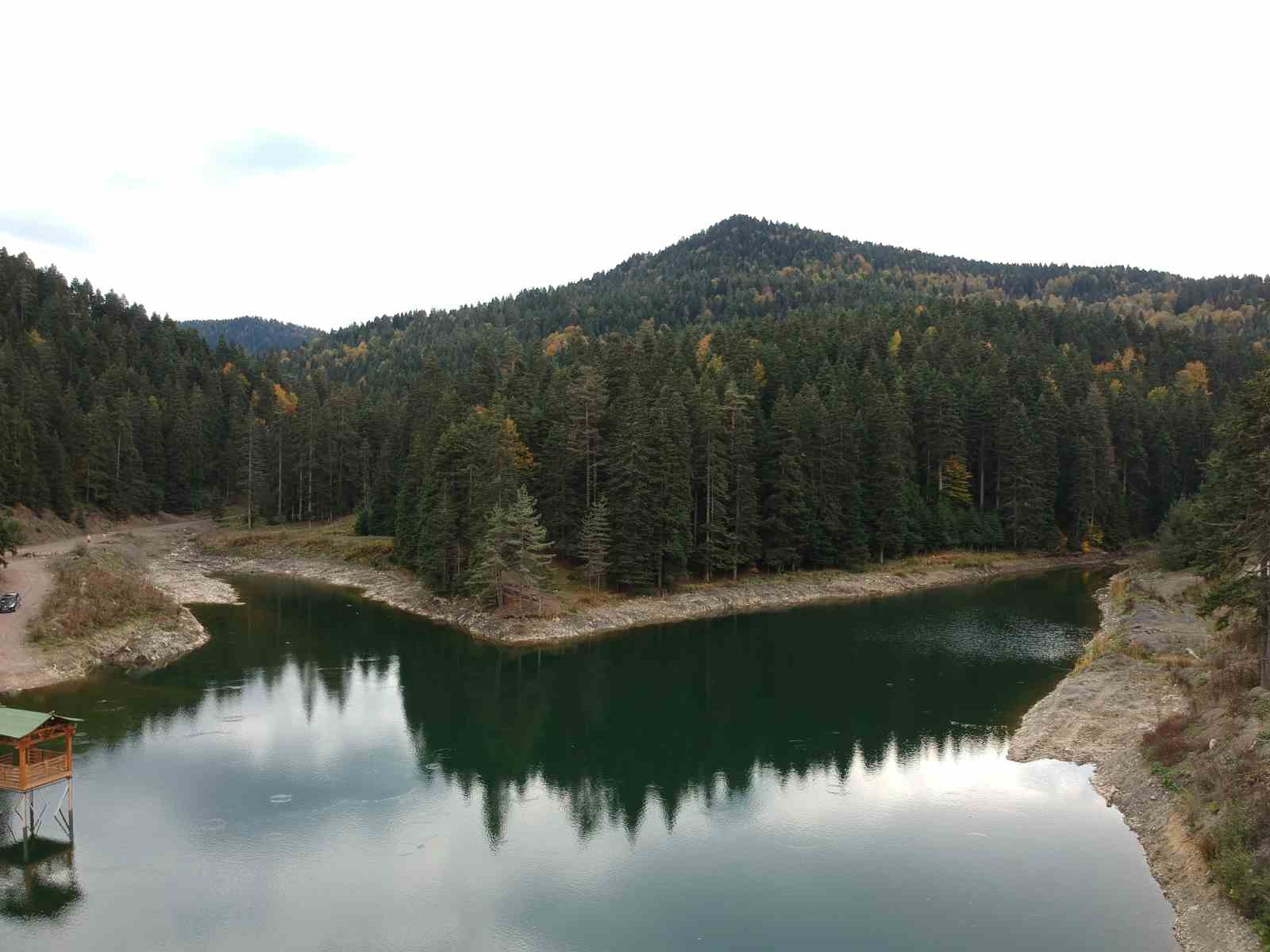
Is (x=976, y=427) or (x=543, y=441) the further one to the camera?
(x=976, y=427)

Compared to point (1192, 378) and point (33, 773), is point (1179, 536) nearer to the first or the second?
point (1192, 378)

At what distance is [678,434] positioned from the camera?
6269 centimetres

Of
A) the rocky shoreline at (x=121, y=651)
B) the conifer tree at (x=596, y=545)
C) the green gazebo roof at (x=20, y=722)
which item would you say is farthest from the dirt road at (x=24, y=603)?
the conifer tree at (x=596, y=545)

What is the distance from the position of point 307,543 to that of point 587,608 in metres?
37.3

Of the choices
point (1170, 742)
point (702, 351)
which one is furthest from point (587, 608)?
point (702, 351)

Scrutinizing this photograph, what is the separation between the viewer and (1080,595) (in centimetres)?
6650

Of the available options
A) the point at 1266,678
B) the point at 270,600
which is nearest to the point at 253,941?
the point at 1266,678

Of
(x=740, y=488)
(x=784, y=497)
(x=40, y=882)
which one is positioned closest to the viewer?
(x=40, y=882)

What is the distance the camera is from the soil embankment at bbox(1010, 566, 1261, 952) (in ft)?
68.2

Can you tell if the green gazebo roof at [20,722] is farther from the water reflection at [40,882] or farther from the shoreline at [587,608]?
the shoreline at [587,608]

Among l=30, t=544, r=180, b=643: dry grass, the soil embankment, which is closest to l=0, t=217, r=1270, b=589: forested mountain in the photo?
l=30, t=544, r=180, b=643: dry grass

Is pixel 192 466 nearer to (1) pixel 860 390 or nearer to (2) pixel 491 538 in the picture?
(2) pixel 491 538

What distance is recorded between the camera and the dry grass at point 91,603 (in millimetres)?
43750

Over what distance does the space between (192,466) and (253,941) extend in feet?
313
